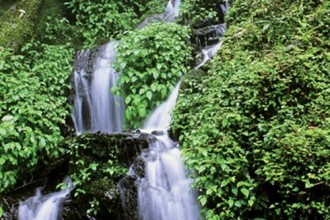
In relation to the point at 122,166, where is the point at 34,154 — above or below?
above

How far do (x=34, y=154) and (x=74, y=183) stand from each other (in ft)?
2.97

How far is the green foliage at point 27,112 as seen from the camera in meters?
5.86

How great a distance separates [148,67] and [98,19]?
3370mm

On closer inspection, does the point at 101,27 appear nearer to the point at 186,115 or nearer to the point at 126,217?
the point at 186,115

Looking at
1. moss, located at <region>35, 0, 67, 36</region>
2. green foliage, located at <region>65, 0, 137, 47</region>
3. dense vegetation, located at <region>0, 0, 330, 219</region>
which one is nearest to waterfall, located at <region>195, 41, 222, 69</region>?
dense vegetation, located at <region>0, 0, 330, 219</region>

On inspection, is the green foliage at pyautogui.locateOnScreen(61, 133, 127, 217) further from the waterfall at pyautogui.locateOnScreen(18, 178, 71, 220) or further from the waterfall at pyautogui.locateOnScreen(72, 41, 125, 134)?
the waterfall at pyautogui.locateOnScreen(72, 41, 125, 134)

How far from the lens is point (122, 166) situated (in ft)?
19.0

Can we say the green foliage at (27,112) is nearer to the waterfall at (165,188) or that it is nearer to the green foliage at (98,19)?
the waterfall at (165,188)

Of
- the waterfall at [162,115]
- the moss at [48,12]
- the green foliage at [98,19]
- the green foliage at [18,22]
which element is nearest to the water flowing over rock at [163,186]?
the waterfall at [162,115]

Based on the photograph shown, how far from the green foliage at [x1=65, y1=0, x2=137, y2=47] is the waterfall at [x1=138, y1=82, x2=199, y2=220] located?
15.9ft

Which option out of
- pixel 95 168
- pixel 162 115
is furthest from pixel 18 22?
pixel 95 168

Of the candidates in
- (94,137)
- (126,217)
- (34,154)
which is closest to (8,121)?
(34,154)

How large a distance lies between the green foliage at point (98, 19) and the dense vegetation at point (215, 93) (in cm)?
3

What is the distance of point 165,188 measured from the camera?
17.1 ft
